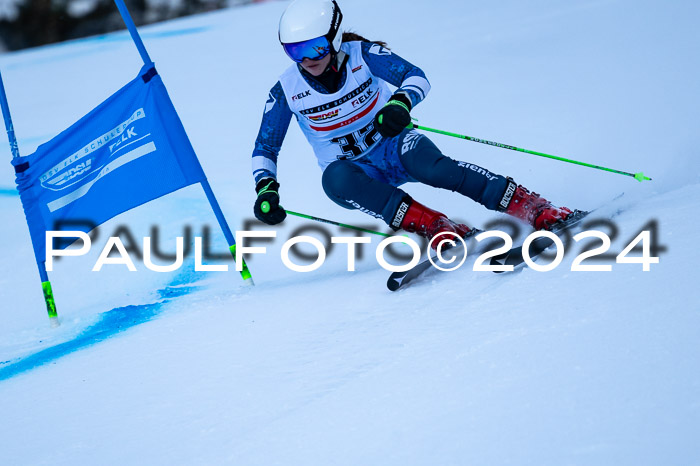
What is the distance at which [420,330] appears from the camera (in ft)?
6.98

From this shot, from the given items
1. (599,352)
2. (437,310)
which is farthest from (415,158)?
(599,352)

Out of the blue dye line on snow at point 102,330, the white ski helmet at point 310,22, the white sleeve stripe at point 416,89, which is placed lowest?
the blue dye line on snow at point 102,330

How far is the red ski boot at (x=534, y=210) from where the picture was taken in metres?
2.68

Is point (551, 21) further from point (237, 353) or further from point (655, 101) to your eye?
point (237, 353)

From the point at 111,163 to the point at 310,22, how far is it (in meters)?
1.11

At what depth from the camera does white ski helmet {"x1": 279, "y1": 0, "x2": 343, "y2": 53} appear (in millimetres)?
2699

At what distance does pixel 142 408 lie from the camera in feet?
6.93

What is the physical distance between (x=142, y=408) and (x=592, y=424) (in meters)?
1.26

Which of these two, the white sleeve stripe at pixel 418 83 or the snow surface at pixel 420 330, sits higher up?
the white sleeve stripe at pixel 418 83

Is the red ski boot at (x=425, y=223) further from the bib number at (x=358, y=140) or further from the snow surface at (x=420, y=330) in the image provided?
the bib number at (x=358, y=140)

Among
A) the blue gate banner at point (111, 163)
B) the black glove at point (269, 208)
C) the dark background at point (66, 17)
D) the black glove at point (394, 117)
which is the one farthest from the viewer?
the dark background at point (66, 17)

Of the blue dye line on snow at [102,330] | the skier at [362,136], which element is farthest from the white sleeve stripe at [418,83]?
the blue dye line on snow at [102,330]

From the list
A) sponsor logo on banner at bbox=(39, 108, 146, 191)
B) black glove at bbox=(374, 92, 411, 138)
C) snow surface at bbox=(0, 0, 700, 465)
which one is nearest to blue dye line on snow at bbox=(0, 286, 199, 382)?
snow surface at bbox=(0, 0, 700, 465)

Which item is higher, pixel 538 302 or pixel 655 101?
pixel 655 101
